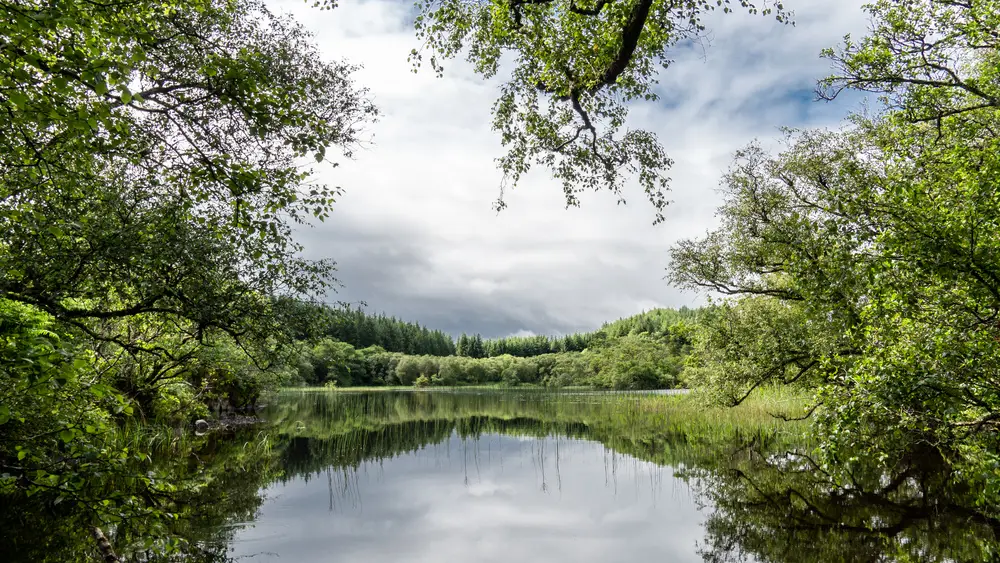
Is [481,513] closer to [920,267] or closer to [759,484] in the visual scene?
[759,484]

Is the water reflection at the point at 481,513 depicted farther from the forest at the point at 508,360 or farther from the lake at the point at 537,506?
the forest at the point at 508,360

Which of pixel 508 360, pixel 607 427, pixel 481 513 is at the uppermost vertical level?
pixel 508 360

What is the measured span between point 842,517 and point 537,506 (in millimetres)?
6920

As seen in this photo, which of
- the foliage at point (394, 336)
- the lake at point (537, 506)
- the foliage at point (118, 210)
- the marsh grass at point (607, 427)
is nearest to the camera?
the foliage at point (118, 210)

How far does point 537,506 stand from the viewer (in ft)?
45.2

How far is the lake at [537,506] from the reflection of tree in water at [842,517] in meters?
0.05

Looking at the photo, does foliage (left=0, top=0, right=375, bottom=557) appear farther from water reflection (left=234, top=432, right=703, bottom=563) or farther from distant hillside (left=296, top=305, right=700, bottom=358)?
distant hillside (left=296, top=305, right=700, bottom=358)

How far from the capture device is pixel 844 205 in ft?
23.3

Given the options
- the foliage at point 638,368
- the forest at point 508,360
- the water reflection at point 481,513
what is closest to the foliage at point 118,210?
the water reflection at point 481,513

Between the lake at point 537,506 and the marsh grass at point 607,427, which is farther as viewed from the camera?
the marsh grass at point 607,427

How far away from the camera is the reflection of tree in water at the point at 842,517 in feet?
30.7

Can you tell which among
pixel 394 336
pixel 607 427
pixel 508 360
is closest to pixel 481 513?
pixel 607 427

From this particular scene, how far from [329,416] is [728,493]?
2817cm

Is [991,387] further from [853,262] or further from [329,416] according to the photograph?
[329,416]
